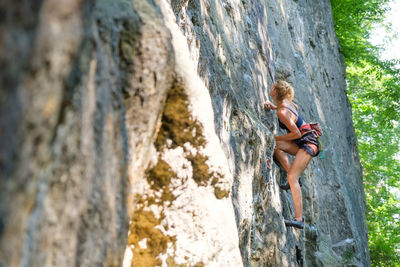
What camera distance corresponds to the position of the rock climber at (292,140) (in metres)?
4.93

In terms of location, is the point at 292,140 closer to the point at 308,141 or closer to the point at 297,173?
the point at 308,141

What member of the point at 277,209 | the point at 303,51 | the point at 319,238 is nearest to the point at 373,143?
the point at 303,51

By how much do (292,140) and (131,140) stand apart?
12.6 ft

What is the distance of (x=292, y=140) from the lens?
520 centimetres

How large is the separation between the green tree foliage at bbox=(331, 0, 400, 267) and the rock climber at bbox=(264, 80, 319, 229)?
962cm

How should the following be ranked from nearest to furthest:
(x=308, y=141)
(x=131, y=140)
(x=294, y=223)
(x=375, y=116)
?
(x=131, y=140), (x=294, y=223), (x=308, y=141), (x=375, y=116)

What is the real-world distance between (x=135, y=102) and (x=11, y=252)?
85cm

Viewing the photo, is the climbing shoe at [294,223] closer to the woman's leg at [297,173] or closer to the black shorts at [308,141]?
the woman's leg at [297,173]

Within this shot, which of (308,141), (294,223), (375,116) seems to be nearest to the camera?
(294,223)

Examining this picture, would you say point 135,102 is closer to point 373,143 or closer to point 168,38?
point 168,38

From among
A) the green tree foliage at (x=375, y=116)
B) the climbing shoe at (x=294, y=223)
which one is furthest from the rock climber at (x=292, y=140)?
the green tree foliage at (x=375, y=116)

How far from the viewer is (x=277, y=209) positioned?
14.8ft

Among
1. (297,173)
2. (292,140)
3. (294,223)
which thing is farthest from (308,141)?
(294,223)

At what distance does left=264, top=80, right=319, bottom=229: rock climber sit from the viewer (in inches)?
194
